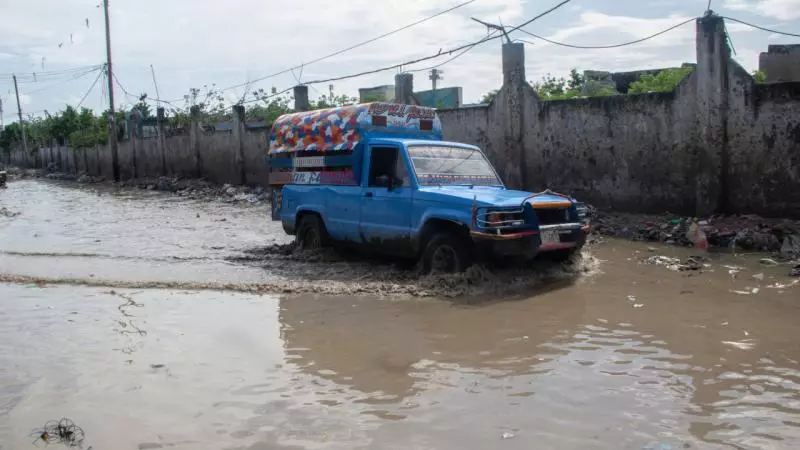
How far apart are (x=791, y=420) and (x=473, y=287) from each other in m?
3.93

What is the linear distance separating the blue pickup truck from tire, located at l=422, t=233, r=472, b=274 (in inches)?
0.5

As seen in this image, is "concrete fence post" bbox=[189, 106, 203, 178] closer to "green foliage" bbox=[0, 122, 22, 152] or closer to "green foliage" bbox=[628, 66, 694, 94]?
"green foliage" bbox=[628, 66, 694, 94]

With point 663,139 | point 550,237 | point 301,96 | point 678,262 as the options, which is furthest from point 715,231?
point 301,96

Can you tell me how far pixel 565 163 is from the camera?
1424 centimetres

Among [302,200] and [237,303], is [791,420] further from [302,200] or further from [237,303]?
[302,200]

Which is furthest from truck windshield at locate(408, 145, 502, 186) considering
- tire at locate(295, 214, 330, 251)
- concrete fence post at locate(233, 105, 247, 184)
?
concrete fence post at locate(233, 105, 247, 184)

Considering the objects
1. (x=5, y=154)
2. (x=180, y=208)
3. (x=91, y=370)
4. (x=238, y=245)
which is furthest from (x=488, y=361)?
(x=5, y=154)

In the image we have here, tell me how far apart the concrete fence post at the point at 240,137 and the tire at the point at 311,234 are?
1603 centimetres

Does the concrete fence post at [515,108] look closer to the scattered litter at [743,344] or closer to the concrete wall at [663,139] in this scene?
the concrete wall at [663,139]

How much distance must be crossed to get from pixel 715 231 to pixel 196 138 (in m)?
24.1

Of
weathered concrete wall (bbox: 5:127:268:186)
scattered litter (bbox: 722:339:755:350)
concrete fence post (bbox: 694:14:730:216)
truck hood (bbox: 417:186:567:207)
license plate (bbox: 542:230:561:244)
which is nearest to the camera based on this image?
scattered litter (bbox: 722:339:755:350)

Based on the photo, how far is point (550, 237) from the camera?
757 centimetres

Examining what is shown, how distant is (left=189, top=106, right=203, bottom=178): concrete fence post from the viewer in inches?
1167

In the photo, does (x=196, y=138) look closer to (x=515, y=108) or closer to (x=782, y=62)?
(x=515, y=108)
